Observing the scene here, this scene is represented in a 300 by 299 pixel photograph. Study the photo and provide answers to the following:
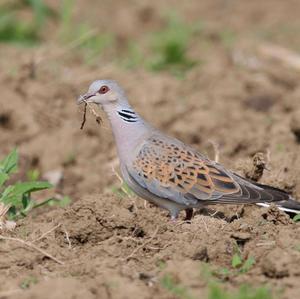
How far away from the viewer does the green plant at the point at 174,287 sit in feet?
16.9

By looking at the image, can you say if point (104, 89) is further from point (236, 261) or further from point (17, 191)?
point (236, 261)

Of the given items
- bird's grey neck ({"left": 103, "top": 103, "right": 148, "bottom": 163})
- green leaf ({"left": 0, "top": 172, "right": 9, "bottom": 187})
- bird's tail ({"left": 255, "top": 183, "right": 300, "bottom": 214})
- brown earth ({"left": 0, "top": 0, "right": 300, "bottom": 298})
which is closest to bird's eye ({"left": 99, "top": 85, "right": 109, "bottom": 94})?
Answer: bird's grey neck ({"left": 103, "top": 103, "right": 148, "bottom": 163})

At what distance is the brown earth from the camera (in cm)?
550

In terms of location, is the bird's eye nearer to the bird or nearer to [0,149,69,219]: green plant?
the bird

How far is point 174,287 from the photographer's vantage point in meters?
5.29

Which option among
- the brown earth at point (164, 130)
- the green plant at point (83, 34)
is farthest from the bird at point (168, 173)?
the green plant at point (83, 34)

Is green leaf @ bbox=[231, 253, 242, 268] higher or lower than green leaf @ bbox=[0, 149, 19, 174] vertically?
higher

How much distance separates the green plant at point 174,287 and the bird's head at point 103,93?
6.54 feet

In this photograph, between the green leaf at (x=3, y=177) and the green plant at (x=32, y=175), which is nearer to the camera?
the green leaf at (x=3, y=177)

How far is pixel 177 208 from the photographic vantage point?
22.3ft

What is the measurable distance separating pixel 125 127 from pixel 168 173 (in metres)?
0.49

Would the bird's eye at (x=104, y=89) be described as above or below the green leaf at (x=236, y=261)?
above

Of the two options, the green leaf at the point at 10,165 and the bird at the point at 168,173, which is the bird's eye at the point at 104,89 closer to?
the bird at the point at 168,173

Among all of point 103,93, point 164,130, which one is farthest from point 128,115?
point 164,130
